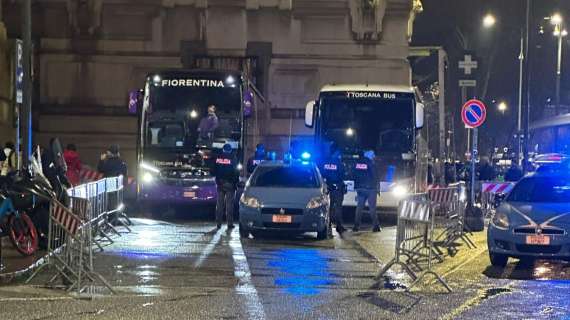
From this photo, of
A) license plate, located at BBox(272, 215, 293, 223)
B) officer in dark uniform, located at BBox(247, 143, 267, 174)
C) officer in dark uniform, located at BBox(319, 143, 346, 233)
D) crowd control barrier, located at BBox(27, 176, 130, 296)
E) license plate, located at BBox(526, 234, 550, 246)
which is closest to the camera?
crowd control barrier, located at BBox(27, 176, 130, 296)

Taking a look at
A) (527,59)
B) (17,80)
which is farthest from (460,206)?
(527,59)

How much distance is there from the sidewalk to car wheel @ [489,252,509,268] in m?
6.78

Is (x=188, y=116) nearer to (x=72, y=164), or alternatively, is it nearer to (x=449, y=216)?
(x=72, y=164)

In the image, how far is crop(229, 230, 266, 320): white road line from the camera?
353 inches

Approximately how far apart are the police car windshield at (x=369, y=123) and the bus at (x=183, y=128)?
7.29 feet

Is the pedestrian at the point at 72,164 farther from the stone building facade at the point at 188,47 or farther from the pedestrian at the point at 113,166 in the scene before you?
the stone building facade at the point at 188,47

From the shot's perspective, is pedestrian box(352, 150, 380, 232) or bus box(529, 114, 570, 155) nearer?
pedestrian box(352, 150, 380, 232)

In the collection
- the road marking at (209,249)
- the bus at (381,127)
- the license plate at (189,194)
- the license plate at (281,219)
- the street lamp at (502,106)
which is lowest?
the road marking at (209,249)

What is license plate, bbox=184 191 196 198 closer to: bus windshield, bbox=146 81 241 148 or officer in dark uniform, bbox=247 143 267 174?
bus windshield, bbox=146 81 241 148

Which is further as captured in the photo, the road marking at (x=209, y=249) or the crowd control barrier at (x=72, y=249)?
the road marking at (x=209, y=249)

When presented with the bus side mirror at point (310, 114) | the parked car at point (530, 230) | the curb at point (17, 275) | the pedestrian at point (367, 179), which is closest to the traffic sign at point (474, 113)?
the pedestrian at point (367, 179)

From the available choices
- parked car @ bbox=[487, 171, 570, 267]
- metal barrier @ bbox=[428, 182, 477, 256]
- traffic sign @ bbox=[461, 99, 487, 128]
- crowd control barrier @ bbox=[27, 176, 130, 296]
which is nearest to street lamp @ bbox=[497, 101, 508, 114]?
traffic sign @ bbox=[461, 99, 487, 128]

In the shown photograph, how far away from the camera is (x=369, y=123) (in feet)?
67.9

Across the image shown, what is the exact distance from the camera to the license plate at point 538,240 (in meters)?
12.2
